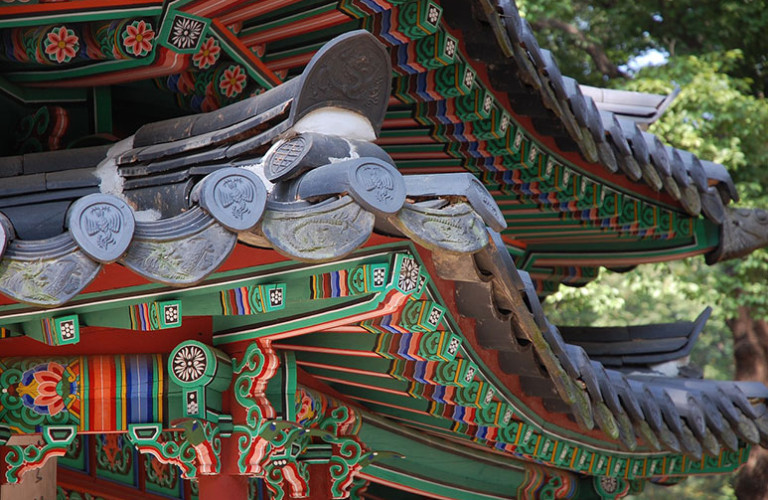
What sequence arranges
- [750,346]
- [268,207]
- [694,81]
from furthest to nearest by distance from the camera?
1. [750,346]
2. [694,81]
3. [268,207]

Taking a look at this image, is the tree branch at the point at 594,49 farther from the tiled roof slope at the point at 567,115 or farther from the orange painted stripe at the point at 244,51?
the orange painted stripe at the point at 244,51

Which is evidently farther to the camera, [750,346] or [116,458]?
[750,346]

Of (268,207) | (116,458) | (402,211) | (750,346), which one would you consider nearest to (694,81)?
(750,346)

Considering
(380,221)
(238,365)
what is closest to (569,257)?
(238,365)

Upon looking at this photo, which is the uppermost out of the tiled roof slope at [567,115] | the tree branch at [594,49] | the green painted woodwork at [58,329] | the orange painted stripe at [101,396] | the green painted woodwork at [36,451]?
the tree branch at [594,49]

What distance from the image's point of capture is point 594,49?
41.6ft

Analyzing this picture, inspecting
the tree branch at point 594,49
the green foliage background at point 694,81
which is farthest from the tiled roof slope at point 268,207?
the tree branch at point 594,49

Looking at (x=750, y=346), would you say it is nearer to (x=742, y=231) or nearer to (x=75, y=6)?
(x=742, y=231)

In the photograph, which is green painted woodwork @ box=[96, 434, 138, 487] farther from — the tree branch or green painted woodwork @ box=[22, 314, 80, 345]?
the tree branch

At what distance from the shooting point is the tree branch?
12.6 metres

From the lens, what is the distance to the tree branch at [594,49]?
497 inches

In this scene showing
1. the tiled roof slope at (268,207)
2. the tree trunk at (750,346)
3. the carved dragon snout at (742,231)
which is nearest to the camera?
the tiled roof slope at (268,207)

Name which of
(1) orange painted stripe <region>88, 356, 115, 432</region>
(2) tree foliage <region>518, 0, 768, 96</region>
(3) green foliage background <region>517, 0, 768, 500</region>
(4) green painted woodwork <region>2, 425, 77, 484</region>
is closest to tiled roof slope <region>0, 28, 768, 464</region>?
(1) orange painted stripe <region>88, 356, 115, 432</region>

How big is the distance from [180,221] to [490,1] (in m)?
1.92
